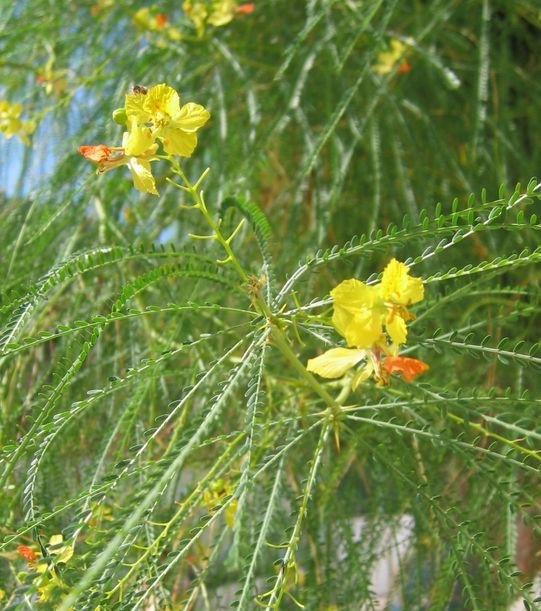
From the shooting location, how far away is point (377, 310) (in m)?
0.46

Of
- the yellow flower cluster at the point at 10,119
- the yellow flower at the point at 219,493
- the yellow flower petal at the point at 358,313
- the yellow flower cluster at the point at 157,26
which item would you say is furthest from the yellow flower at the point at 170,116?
the yellow flower cluster at the point at 157,26

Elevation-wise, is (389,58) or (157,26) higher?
(157,26)

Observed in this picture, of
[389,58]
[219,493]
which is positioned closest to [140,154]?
[219,493]

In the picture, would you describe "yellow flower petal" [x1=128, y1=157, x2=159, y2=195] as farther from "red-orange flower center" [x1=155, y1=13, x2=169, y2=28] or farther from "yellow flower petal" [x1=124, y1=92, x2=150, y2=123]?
→ "red-orange flower center" [x1=155, y1=13, x2=169, y2=28]

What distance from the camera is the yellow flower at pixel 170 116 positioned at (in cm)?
52

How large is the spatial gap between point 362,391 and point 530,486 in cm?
16

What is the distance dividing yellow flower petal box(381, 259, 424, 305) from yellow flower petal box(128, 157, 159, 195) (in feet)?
0.55

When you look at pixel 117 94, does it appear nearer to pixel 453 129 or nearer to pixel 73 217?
pixel 73 217

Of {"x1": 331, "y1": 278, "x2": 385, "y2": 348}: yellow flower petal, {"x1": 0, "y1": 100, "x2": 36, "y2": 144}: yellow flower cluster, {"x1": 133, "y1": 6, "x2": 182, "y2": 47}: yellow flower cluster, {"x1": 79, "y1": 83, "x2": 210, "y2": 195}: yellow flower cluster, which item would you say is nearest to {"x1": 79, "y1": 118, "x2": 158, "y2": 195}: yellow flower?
{"x1": 79, "y1": 83, "x2": 210, "y2": 195}: yellow flower cluster

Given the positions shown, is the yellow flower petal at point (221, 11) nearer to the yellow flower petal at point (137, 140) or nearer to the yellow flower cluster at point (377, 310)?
the yellow flower petal at point (137, 140)

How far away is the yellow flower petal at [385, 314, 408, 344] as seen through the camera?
0.46 metres

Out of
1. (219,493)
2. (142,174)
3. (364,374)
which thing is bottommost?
(219,493)

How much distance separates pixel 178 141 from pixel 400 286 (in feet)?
0.59

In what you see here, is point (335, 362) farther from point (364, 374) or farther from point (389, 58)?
point (389, 58)
